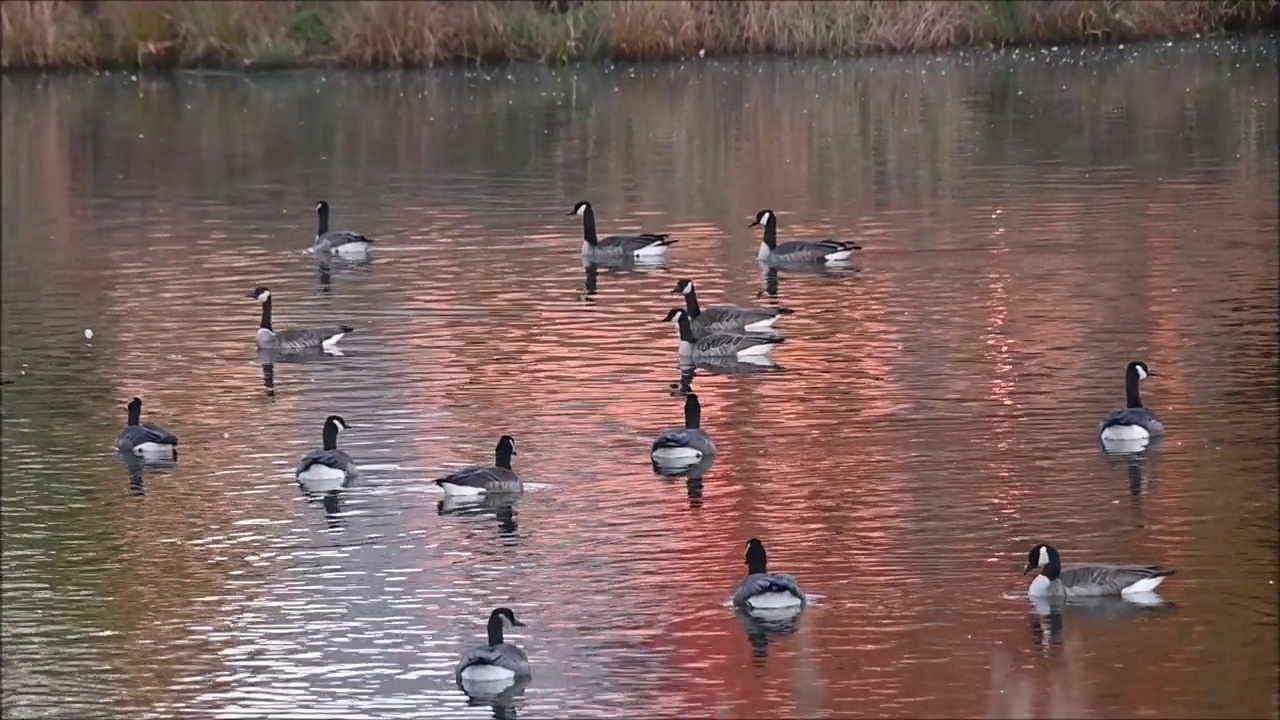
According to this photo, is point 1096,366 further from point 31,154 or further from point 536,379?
point 31,154

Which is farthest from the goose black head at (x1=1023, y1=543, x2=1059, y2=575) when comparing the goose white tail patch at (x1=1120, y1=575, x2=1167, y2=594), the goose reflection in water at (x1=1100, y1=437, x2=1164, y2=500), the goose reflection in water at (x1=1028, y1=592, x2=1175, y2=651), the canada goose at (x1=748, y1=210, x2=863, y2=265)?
the canada goose at (x1=748, y1=210, x2=863, y2=265)

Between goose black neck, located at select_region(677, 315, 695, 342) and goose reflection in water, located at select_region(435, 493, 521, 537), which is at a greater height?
goose black neck, located at select_region(677, 315, 695, 342)

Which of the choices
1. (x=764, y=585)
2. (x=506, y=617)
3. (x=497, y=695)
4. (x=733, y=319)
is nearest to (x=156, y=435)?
(x=733, y=319)

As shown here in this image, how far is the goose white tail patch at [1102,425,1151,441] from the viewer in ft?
56.6

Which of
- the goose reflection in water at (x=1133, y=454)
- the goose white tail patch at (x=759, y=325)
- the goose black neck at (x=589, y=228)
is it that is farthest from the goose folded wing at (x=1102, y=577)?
the goose black neck at (x=589, y=228)

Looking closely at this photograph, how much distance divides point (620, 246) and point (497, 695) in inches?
603

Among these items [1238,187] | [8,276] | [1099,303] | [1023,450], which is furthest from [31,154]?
[1023,450]

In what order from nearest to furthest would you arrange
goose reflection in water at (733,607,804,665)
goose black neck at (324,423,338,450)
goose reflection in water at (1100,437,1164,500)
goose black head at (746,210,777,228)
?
1. goose reflection in water at (733,607,804,665)
2. goose reflection in water at (1100,437,1164,500)
3. goose black neck at (324,423,338,450)
4. goose black head at (746,210,777,228)

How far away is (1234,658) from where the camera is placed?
12641mm

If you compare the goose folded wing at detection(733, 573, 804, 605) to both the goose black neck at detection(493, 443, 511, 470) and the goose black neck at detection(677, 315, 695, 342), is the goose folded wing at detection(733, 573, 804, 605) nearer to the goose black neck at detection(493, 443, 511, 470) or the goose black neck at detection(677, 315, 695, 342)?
the goose black neck at detection(493, 443, 511, 470)

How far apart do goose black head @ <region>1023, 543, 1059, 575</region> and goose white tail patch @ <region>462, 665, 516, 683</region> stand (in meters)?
3.12

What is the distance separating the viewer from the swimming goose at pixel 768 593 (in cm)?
1355

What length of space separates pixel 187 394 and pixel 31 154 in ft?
70.5

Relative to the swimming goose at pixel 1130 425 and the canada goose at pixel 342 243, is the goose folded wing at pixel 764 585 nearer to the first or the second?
the swimming goose at pixel 1130 425
